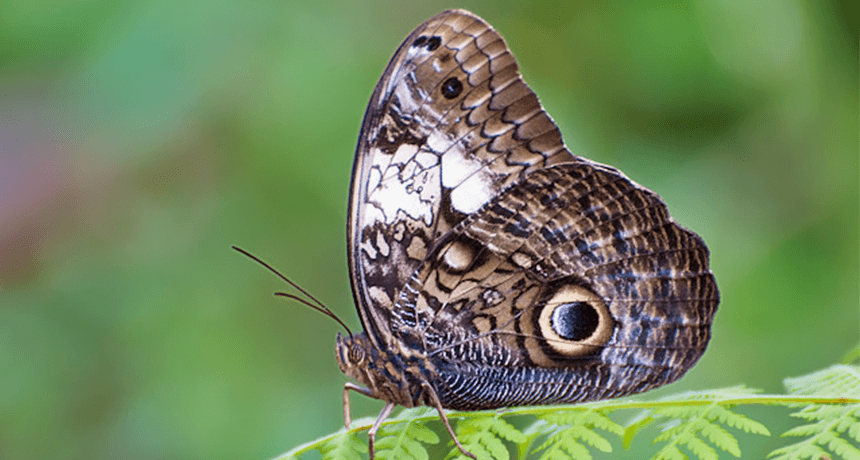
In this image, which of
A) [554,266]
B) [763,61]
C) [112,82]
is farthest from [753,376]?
[112,82]

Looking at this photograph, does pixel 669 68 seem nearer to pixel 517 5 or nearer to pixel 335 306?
pixel 517 5

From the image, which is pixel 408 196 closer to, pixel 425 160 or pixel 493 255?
pixel 425 160

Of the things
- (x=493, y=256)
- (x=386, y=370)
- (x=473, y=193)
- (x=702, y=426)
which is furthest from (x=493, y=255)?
(x=702, y=426)

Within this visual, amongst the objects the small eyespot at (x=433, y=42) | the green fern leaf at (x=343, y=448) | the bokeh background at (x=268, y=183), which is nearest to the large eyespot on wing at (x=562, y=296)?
the green fern leaf at (x=343, y=448)

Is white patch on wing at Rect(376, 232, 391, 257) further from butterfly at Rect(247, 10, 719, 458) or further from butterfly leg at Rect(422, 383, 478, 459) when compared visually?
butterfly leg at Rect(422, 383, 478, 459)

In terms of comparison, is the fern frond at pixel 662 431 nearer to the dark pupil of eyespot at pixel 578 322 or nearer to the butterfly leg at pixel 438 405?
the butterfly leg at pixel 438 405

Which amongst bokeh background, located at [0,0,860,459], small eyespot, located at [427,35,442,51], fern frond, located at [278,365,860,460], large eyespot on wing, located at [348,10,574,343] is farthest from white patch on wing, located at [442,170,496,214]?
bokeh background, located at [0,0,860,459]
